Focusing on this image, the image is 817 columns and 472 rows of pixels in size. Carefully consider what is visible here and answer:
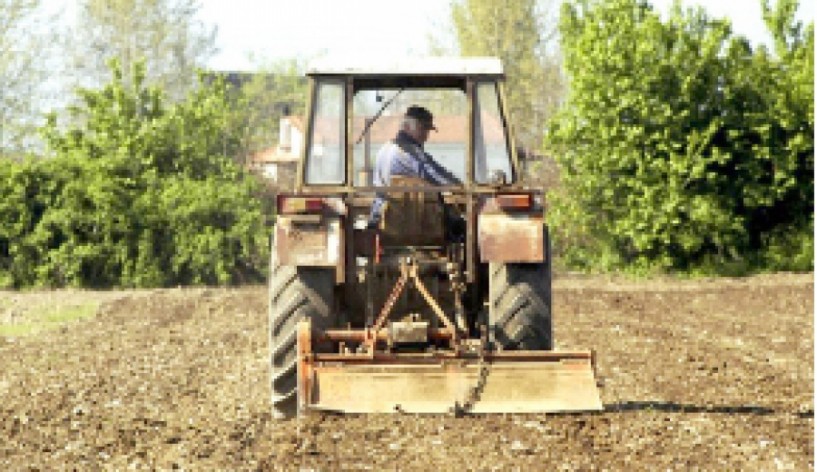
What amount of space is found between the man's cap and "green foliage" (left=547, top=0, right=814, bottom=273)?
56.2 feet

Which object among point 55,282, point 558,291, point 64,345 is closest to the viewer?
point 64,345

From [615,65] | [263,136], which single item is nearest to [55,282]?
[615,65]

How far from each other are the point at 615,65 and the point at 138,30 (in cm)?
3439

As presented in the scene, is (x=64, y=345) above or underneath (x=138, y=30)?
underneath

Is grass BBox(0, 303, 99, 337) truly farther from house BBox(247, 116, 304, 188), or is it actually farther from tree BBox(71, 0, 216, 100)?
tree BBox(71, 0, 216, 100)

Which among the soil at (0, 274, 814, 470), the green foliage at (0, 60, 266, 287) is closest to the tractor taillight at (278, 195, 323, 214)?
the soil at (0, 274, 814, 470)

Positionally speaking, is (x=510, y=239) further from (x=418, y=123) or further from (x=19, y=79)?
(x=19, y=79)

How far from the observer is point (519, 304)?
8.90 meters

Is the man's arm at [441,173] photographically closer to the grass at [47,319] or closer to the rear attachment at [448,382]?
the rear attachment at [448,382]

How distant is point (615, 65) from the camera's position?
26422 millimetres

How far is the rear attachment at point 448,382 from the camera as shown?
8.38 metres

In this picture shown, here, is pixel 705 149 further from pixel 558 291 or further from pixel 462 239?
pixel 462 239

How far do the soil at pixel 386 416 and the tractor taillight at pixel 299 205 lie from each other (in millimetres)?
1291

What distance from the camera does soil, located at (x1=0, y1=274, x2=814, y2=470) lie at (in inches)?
301
